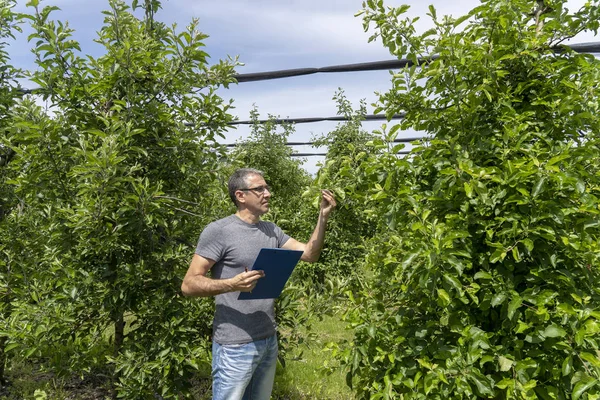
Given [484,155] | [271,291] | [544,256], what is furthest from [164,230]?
[544,256]

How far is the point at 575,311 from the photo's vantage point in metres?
2.14

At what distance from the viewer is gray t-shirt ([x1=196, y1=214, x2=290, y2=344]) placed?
9.90ft

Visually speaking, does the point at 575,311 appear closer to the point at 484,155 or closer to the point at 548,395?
the point at 548,395

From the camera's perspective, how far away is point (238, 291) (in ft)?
9.87

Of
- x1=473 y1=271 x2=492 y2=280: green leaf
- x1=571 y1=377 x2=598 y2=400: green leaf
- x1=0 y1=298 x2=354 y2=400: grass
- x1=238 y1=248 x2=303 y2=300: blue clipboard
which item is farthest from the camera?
x1=0 y1=298 x2=354 y2=400: grass

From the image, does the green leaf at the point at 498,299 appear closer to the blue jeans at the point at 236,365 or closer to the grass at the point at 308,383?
the blue jeans at the point at 236,365

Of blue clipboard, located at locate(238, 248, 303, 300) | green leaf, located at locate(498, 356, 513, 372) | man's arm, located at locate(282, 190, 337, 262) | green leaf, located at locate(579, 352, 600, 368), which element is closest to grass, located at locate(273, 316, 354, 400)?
man's arm, located at locate(282, 190, 337, 262)

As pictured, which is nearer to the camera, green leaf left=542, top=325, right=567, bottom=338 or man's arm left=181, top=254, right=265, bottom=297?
green leaf left=542, top=325, right=567, bottom=338

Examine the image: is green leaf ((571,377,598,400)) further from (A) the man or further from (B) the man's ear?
(B) the man's ear

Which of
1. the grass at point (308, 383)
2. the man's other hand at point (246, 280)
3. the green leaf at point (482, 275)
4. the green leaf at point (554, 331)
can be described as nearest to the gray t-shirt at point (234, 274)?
the man's other hand at point (246, 280)

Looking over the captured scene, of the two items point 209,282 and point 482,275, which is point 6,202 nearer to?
→ point 209,282

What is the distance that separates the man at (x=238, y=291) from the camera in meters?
2.96

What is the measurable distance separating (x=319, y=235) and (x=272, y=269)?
0.58 m

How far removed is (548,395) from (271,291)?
5.04ft
